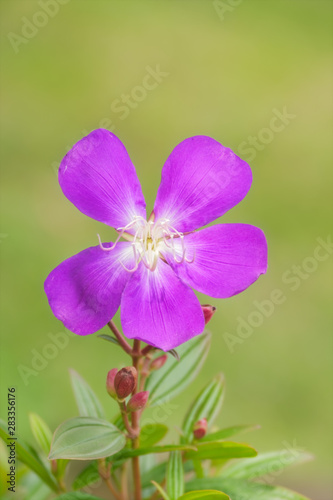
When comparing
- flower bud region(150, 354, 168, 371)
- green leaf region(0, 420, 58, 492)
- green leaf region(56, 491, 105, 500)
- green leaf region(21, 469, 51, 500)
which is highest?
flower bud region(150, 354, 168, 371)

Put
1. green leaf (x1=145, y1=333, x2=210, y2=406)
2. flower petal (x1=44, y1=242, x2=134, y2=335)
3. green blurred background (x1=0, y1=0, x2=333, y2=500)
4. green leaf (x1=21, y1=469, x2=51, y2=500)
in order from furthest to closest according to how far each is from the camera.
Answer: green blurred background (x1=0, y1=0, x2=333, y2=500) < green leaf (x1=21, y1=469, x2=51, y2=500) < green leaf (x1=145, y1=333, x2=210, y2=406) < flower petal (x1=44, y1=242, x2=134, y2=335)

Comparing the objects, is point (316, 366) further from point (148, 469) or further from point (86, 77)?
point (86, 77)

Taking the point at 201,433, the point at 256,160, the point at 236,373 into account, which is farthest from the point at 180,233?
the point at 256,160

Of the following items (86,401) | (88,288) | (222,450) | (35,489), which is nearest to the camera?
(88,288)

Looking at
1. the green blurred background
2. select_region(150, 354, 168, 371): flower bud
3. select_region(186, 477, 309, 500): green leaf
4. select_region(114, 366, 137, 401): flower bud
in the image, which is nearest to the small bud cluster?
select_region(114, 366, 137, 401): flower bud

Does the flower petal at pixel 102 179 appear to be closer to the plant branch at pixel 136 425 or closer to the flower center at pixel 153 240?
the flower center at pixel 153 240

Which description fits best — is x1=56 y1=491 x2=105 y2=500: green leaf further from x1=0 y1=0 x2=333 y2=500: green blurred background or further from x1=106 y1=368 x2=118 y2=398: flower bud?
x1=0 y1=0 x2=333 y2=500: green blurred background

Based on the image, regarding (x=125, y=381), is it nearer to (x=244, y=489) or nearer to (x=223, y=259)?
(x=223, y=259)

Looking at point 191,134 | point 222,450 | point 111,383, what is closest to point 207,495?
point 222,450
